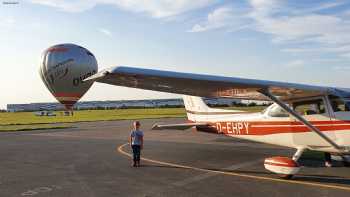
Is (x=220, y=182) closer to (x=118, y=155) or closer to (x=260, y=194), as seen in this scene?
(x=260, y=194)

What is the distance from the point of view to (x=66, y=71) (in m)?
25.8

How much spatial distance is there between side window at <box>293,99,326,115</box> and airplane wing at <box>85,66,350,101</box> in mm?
194

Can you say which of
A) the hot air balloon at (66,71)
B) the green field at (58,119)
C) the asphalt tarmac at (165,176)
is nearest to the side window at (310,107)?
the asphalt tarmac at (165,176)

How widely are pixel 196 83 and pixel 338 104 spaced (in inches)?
133

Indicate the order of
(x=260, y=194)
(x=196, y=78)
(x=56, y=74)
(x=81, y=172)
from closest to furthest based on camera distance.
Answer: (x=260, y=194) < (x=196, y=78) < (x=81, y=172) < (x=56, y=74)

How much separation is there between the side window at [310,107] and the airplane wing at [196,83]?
0.19 meters

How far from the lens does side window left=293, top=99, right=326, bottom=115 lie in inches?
363

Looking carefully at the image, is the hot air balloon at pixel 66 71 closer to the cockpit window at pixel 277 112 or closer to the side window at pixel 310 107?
the cockpit window at pixel 277 112

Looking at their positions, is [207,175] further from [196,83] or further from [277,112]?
[277,112]

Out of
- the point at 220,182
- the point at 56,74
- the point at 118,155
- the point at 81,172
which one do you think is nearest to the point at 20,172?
the point at 81,172

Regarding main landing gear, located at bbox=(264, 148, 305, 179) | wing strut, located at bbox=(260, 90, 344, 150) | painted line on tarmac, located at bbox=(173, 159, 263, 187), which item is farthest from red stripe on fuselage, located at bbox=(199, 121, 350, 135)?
main landing gear, located at bbox=(264, 148, 305, 179)

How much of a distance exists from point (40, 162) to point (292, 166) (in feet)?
24.7

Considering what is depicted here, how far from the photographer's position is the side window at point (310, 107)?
921 cm

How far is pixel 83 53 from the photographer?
2761 cm
